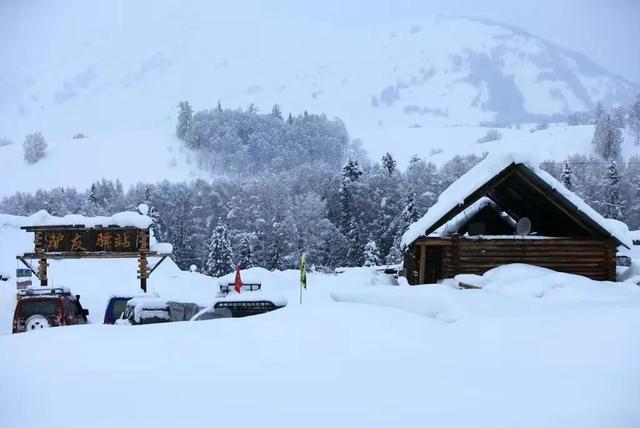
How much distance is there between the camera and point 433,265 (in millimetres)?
19766

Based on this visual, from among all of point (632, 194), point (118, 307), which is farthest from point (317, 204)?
point (118, 307)

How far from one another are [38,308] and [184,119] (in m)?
141

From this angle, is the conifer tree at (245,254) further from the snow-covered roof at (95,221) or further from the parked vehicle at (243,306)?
the parked vehicle at (243,306)

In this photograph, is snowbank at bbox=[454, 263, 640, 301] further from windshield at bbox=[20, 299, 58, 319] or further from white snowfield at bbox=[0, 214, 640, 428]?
windshield at bbox=[20, 299, 58, 319]

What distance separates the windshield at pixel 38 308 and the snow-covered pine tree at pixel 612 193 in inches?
2625

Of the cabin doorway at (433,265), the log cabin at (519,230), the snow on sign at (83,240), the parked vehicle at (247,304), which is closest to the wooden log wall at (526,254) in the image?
the log cabin at (519,230)

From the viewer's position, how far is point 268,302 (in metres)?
13.8

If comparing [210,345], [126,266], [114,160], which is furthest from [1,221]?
[114,160]

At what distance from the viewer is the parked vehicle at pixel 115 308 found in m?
18.5

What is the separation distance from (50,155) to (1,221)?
8062 cm

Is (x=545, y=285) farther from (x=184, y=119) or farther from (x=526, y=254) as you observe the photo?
(x=184, y=119)

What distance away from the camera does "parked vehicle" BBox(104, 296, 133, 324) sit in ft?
60.6

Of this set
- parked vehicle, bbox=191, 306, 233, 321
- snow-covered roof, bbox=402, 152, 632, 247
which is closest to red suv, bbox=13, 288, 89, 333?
parked vehicle, bbox=191, 306, 233, 321

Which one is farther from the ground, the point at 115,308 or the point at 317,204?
the point at 317,204
